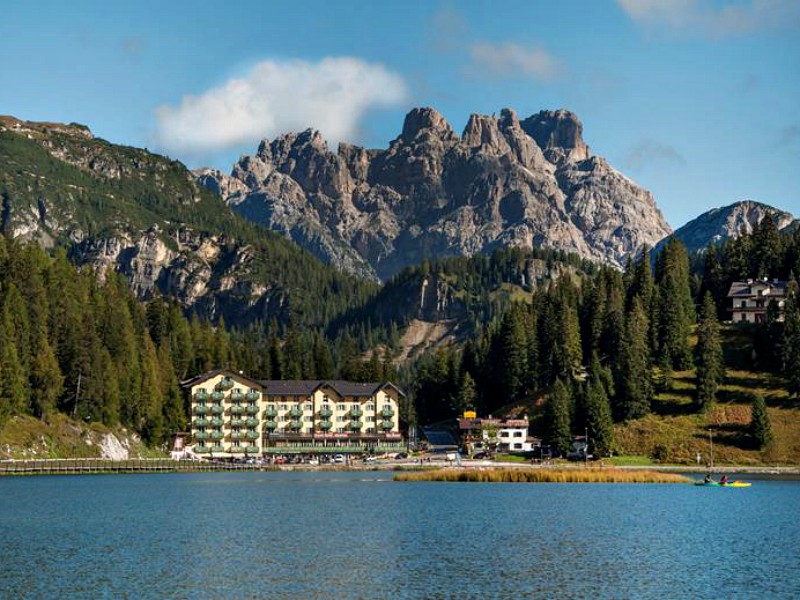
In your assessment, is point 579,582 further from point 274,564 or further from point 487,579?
point 274,564

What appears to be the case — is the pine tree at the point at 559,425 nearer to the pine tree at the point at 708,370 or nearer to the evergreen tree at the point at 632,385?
the evergreen tree at the point at 632,385

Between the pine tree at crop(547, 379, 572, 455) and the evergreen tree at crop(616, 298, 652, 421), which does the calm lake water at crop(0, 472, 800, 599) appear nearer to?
the pine tree at crop(547, 379, 572, 455)

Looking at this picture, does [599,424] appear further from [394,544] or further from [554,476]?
[394,544]

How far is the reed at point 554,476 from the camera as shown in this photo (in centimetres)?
14788

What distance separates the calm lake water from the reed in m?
13.5

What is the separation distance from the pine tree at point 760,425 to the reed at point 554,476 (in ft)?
102

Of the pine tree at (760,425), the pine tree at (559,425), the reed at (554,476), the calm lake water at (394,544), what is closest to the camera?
the calm lake water at (394,544)

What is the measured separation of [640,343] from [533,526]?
11437cm

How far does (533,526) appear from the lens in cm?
9062

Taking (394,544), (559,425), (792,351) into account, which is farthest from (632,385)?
(394,544)

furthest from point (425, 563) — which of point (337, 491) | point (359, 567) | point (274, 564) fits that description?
point (337, 491)

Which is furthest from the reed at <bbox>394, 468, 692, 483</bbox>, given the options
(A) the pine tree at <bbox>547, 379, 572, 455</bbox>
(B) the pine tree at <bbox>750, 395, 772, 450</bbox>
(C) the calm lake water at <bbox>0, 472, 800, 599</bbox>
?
(B) the pine tree at <bbox>750, 395, 772, 450</bbox>

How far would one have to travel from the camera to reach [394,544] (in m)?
78.1

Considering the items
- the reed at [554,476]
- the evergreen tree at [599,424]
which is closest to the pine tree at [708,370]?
the evergreen tree at [599,424]
